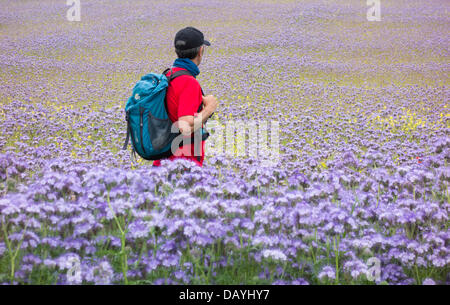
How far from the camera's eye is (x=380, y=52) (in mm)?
26453

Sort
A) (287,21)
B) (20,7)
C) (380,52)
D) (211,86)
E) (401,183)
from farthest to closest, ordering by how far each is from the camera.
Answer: (20,7) → (287,21) → (380,52) → (211,86) → (401,183)

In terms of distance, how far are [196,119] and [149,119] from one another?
0.55 meters

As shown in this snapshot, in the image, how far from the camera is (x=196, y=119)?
14.3 feet

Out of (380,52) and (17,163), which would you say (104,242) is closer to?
(17,163)

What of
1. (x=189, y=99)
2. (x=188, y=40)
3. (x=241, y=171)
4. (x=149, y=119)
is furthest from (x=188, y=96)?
(x=241, y=171)

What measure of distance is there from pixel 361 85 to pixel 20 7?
3785cm

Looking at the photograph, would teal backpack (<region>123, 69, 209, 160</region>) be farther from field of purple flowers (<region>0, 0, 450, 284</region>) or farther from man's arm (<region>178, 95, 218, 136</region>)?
field of purple flowers (<region>0, 0, 450, 284</region>)

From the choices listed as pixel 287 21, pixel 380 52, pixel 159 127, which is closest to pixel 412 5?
pixel 287 21

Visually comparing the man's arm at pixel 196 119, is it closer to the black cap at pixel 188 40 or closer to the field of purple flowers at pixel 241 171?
the field of purple flowers at pixel 241 171

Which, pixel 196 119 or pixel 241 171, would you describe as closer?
pixel 196 119

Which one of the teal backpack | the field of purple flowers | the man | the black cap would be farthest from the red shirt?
the field of purple flowers

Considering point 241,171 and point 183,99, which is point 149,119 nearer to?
point 183,99

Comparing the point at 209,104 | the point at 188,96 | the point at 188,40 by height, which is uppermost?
the point at 188,40

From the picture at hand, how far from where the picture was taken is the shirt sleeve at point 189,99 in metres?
4.29
